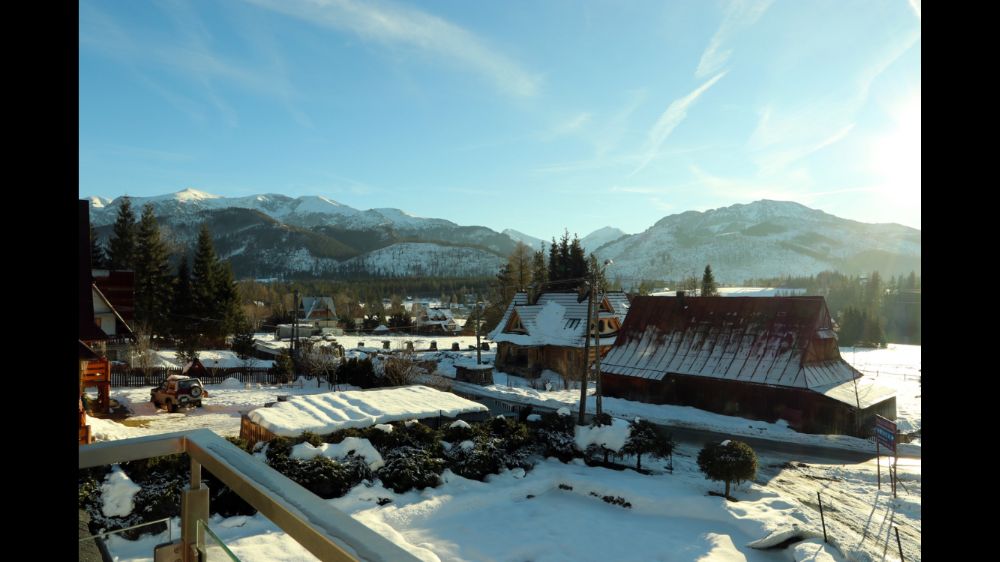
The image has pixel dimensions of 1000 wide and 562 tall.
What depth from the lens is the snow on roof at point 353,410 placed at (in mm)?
14031

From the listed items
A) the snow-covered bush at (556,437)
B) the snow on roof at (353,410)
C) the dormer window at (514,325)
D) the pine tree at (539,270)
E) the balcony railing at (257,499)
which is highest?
the pine tree at (539,270)

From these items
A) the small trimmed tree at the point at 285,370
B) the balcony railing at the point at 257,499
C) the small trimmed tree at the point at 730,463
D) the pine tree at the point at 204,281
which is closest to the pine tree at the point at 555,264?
the pine tree at the point at 204,281

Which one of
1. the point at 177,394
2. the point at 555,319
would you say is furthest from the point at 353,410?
the point at 555,319

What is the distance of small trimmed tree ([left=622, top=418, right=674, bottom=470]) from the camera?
14.5 metres

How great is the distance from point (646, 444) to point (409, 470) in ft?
20.6

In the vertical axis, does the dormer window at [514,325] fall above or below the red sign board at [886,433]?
above

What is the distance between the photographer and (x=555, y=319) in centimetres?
3441

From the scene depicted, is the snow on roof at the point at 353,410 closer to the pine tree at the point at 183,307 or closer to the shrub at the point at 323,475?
the shrub at the point at 323,475

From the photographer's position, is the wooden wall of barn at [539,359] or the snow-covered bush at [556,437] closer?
the snow-covered bush at [556,437]

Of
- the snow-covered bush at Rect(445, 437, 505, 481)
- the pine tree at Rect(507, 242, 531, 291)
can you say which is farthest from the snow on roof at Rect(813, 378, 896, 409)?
the pine tree at Rect(507, 242, 531, 291)

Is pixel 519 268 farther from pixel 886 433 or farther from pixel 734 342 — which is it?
pixel 886 433

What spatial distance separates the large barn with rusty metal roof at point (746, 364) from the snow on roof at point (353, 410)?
1099cm

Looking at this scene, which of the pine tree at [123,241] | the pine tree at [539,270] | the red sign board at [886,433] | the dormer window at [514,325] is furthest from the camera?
the pine tree at [539,270]
